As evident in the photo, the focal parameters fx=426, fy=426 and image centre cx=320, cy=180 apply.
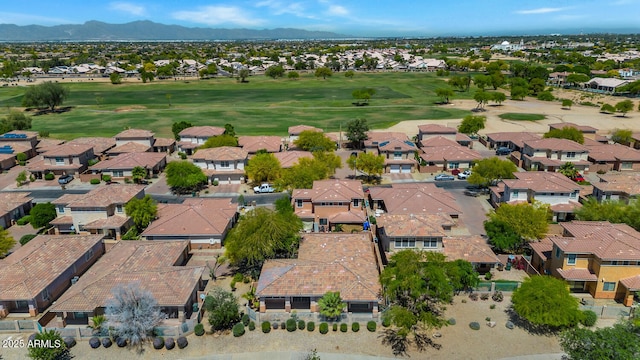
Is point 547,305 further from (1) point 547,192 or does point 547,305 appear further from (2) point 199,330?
(2) point 199,330

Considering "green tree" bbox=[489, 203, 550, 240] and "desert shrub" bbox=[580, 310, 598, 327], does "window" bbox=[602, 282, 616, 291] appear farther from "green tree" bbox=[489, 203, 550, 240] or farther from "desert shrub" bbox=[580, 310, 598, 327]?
"green tree" bbox=[489, 203, 550, 240]

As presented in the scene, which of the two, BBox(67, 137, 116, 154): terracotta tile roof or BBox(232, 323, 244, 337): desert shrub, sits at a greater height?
BBox(67, 137, 116, 154): terracotta tile roof

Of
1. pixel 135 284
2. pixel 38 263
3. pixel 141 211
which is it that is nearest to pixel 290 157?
pixel 141 211

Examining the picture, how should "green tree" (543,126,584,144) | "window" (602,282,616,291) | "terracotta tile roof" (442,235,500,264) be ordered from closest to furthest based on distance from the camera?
"window" (602,282,616,291) → "terracotta tile roof" (442,235,500,264) → "green tree" (543,126,584,144)

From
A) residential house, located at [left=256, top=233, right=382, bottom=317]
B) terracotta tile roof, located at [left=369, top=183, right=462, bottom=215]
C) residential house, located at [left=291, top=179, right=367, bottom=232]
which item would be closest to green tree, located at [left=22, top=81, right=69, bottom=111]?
residential house, located at [left=291, top=179, right=367, bottom=232]

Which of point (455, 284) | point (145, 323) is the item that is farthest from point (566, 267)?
point (145, 323)

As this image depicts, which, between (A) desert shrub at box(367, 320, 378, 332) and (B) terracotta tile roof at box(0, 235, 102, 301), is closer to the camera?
(A) desert shrub at box(367, 320, 378, 332)

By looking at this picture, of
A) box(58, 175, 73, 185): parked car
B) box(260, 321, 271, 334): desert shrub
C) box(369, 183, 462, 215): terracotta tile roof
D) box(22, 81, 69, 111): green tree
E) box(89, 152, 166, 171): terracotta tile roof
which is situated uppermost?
box(22, 81, 69, 111): green tree
